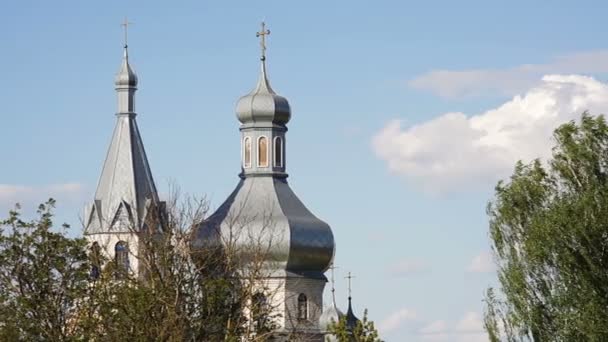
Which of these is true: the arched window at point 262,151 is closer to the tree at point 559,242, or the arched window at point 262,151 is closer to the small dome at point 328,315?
the small dome at point 328,315

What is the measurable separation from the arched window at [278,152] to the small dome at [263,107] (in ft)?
1.91

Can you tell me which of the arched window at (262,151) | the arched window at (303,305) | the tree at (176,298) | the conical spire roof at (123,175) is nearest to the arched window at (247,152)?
the arched window at (262,151)

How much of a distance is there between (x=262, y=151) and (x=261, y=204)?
1931 millimetres

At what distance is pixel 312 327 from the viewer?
213 ft

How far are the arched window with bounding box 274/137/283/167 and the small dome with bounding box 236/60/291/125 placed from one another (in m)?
0.58

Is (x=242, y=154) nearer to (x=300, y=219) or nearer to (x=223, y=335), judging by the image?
(x=300, y=219)

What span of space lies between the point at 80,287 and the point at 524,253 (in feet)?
32.7

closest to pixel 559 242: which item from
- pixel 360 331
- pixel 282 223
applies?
pixel 360 331

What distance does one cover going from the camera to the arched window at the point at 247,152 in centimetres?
6600

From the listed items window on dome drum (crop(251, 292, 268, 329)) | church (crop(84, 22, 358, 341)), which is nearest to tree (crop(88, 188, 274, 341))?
window on dome drum (crop(251, 292, 268, 329))

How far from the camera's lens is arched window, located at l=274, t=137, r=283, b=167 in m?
66.1

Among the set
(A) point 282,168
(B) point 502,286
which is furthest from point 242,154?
(B) point 502,286

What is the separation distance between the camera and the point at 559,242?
4441 centimetres

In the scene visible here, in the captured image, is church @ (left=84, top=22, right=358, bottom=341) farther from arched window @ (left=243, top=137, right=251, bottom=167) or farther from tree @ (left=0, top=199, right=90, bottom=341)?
tree @ (left=0, top=199, right=90, bottom=341)
